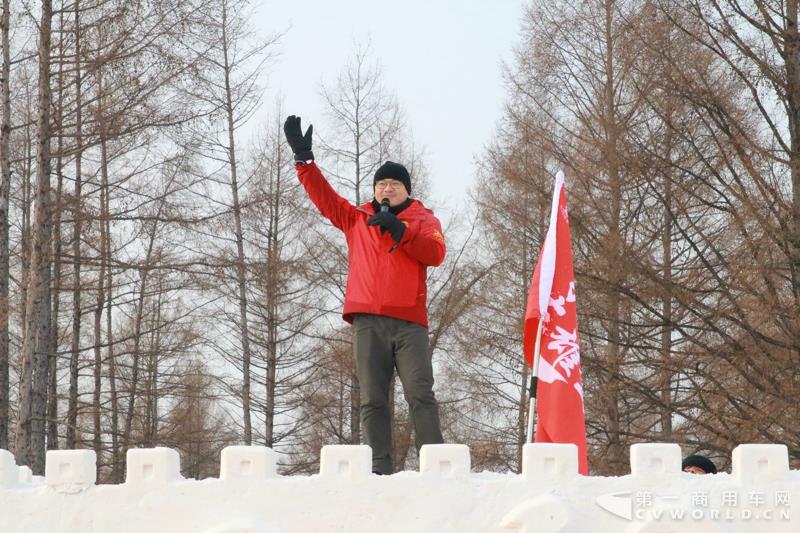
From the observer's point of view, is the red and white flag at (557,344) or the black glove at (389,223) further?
the red and white flag at (557,344)

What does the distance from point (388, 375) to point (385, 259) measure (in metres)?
0.63

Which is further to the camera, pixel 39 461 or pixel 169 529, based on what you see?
pixel 39 461

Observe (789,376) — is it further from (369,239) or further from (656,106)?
(369,239)

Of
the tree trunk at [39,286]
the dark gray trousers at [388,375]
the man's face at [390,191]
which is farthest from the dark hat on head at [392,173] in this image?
the tree trunk at [39,286]

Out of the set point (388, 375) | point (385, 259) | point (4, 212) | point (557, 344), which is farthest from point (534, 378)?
point (4, 212)

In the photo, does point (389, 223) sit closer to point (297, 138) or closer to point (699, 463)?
point (297, 138)

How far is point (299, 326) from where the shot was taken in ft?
62.7

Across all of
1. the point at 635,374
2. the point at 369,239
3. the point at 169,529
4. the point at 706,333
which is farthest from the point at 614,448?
the point at 169,529

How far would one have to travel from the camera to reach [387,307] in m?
5.84

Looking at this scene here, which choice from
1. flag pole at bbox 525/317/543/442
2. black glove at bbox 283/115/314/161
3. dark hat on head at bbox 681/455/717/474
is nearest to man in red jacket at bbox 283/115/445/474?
black glove at bbox 283/115/314/161

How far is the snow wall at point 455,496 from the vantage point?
465 centimetres

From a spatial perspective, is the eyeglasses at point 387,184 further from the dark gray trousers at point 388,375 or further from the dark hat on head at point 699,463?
the dark hat on head at point 699,463

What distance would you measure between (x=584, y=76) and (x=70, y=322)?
35.2 ft

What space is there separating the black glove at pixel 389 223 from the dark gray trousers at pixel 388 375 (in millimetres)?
490
